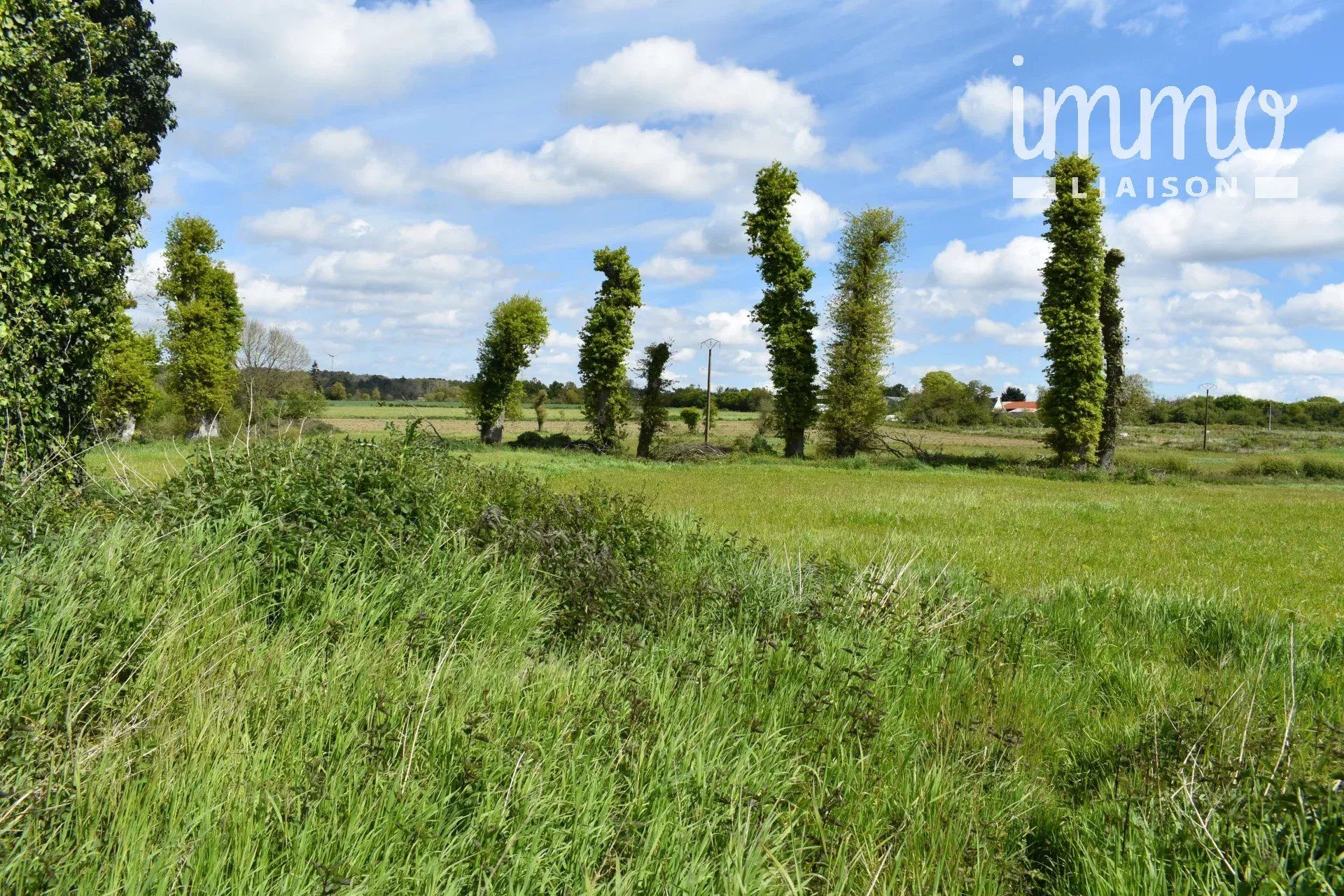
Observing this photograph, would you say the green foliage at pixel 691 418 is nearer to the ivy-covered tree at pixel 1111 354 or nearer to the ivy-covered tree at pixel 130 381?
the ivy-covered tree at pixel 1111 354

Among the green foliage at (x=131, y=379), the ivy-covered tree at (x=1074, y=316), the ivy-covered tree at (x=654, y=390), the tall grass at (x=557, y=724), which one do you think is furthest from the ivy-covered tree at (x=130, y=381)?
the ivy-covered tree at (x=1074, y=316)

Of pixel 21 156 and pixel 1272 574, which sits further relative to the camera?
pixel 1272 574

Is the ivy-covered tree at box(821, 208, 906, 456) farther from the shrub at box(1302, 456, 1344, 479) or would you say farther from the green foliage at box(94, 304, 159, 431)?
the green foliage at box(94, 304, 159, 431)

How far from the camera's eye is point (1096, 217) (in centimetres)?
3203

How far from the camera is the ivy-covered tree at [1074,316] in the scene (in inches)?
1241

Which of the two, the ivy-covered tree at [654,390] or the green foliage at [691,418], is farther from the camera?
the green foliage at [691,418]

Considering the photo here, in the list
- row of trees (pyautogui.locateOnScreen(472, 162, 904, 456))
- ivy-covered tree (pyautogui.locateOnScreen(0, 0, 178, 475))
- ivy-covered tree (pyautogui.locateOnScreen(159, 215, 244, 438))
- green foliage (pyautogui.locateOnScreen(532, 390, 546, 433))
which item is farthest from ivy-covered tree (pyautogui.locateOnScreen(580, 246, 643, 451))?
ivy-covered tree (pyautogui.locateOnScreen(0, 0, 178, 475))

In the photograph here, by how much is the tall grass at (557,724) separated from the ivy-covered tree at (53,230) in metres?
3.96

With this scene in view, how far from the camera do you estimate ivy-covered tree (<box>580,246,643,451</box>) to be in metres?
34.8

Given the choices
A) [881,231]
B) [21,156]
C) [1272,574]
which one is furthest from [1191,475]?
[21,156]

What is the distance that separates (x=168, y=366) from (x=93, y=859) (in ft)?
139

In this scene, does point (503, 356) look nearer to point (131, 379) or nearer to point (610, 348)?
point (610, 348)

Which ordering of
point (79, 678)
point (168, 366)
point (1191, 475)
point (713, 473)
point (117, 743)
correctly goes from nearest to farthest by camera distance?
point (117, 743)
point (79, 678)
point (713, 473)
point (1191, 475)
point (168, 366)

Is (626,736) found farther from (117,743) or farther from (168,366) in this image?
(168,366)
